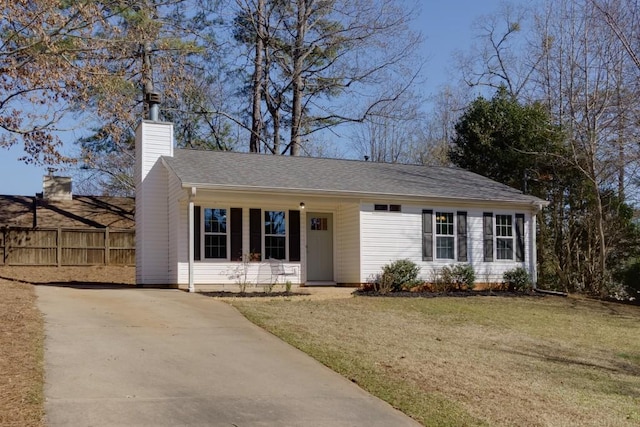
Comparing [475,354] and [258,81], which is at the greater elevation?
[258,81]

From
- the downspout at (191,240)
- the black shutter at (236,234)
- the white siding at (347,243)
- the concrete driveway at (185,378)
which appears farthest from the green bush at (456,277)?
the concrete driveway at (185,378)

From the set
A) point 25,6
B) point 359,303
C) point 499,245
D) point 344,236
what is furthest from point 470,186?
point 25,6

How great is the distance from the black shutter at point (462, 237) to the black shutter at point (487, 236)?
2.15ft

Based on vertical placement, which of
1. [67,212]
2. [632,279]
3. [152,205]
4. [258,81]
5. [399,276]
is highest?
[258,81]

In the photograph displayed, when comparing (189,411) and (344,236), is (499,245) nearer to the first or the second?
(344,236)

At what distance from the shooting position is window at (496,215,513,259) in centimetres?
1956

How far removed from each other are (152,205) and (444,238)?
27.5 ft

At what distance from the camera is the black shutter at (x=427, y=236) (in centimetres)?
1853

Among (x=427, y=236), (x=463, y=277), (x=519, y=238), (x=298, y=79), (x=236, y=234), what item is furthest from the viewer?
(x=298, y=79)

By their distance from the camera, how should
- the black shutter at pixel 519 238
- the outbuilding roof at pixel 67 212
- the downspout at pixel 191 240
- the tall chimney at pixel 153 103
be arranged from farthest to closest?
the outbuilding roof at pixel 67 212, the black shutter at pixel 519 238, the tall chimney at pixel 153 103, the downspout at pixel 191 240

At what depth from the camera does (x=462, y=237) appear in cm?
1903

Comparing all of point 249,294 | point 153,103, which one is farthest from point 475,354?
point 153,103

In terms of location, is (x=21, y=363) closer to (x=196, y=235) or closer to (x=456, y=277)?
(x=196, y=235)

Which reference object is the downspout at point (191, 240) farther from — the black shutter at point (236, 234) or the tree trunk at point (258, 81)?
the tree trunk at point (258, 81)
